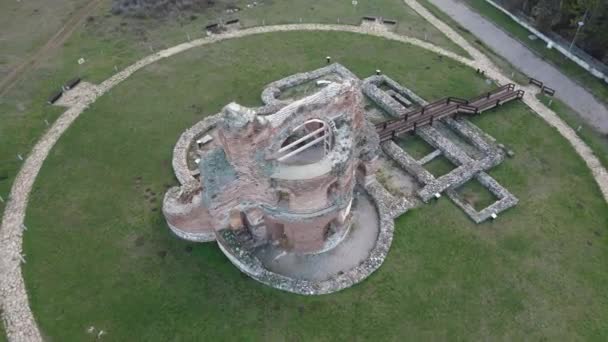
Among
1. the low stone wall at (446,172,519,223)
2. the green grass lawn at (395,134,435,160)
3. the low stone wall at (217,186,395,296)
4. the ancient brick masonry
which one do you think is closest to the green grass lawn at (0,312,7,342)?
the ancient brick masonry

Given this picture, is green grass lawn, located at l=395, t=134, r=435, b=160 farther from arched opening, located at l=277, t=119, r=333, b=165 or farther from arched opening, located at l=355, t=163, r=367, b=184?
arched opening, located at l=277, t=119, r=333, b=165

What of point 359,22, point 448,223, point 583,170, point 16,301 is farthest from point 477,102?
point 16,301

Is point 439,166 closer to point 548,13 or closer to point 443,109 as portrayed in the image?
point 443,109

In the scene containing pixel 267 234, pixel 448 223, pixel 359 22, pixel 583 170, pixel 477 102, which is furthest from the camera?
pixel 359 22

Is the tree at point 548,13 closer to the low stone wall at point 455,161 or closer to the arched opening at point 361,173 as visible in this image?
the low stone wall at point 455,161

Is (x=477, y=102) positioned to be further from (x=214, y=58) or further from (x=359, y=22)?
(x=214, y=58)

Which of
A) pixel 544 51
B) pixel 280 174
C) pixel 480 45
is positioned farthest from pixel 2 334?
pixel 544 51
